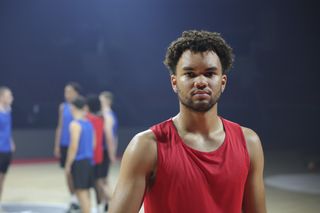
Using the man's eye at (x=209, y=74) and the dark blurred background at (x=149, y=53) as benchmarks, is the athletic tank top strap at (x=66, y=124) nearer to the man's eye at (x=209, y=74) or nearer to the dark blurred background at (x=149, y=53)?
the man's eye at (x=209, y=74)

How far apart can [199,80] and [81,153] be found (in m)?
4.12

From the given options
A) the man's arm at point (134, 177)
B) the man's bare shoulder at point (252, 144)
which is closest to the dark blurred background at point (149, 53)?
the man's bare shoulder at point (252, 144)

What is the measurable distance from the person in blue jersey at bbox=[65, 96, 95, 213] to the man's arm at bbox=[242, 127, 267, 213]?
3825 millimetres

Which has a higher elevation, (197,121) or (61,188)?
(197,121)

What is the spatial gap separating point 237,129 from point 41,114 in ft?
50.0

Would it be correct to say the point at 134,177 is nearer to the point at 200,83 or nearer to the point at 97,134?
the point at 200,83

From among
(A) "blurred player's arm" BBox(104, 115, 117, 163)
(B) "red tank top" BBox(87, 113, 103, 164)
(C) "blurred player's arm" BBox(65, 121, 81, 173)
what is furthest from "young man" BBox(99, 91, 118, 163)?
(C) "blurred player's arm" BBox(65, 121, 81, 173)

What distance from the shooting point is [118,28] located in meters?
22.4

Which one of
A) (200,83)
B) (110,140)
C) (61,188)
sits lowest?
(61,188)

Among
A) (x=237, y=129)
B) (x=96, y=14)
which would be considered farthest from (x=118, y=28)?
(x=237, y=129)

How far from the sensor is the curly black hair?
2.01 meters

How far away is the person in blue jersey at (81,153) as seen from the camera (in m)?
5.75

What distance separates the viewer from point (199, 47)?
200 cm

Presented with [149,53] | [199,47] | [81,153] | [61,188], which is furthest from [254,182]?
[149,53]
